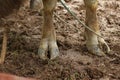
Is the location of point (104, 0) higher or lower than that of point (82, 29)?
higher

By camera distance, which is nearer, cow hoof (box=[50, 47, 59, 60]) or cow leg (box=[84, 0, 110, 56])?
cow hoof (box=[50, 47, 59, 60])

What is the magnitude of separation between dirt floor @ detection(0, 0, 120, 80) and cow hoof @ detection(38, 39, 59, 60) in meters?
0.05

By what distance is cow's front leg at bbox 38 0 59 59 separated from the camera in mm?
2658

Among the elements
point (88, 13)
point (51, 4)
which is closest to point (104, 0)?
point (88, 13)

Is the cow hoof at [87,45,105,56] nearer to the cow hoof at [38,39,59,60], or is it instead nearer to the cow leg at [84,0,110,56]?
the cow leg at [84,0,110,56]

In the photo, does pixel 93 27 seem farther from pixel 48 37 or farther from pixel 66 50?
pixel 48 37

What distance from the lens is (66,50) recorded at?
9.14 ft

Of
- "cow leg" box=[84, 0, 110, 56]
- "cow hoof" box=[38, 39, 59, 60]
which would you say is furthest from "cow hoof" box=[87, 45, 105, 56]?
"cow hoof" box=[38, 39, 59, 60]

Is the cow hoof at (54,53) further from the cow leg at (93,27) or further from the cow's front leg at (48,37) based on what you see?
the cow leg at (93,27)

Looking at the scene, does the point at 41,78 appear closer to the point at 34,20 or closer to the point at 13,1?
the point at 13,1

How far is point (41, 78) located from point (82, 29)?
116cm

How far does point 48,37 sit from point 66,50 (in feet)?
0.69

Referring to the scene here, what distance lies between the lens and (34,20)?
3.49m

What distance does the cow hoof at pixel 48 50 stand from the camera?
263cm
